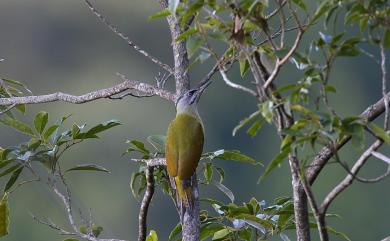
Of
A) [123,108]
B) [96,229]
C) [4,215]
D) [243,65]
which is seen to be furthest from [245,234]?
[123,108]

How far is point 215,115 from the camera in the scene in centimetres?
1447

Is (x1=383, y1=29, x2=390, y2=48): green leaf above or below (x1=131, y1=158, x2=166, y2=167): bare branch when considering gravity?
above

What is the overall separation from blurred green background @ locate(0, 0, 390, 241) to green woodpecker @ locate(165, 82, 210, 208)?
228 inches

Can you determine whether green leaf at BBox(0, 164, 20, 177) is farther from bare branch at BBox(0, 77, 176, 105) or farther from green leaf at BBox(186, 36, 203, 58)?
green leaf at BBox(186, 36, 203, 58)

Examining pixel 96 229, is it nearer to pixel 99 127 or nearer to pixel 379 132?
pixel 99 127

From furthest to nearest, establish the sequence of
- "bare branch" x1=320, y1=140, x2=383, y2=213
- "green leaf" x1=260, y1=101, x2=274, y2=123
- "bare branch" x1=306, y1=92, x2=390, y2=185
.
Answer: "bare branch" x1=306, y1=92, x2=390, y2=185 < "bare branch" x1=320, y1=140, x2=383, y2=213 < "green leaf" x1=260, y1=101, x2=274, y2=123

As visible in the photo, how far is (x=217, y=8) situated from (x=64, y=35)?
17.3 meters

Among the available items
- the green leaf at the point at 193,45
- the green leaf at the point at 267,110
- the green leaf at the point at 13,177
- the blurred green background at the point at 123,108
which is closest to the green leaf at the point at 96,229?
the green leaf at the point at 13,177

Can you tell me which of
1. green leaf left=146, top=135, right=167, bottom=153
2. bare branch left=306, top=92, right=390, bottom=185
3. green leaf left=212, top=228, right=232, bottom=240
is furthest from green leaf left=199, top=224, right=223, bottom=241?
bare branch left=306, top=92, right=390, bottom=185

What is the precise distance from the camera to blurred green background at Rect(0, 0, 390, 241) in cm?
1255

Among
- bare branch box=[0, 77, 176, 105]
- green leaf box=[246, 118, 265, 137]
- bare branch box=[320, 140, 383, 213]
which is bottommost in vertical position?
bare branch box=[320, 140, 383, 213]

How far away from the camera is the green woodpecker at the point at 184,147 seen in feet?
8.14

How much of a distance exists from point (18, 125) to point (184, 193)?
619 mm

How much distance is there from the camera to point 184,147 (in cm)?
265
